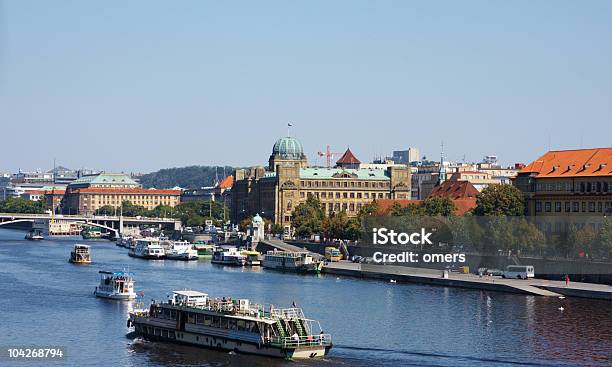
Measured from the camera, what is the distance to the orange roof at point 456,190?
17700 cm

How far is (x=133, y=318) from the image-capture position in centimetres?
7519

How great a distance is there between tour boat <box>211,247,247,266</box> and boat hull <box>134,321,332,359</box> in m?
72.3

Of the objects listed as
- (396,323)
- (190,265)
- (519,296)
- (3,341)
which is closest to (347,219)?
(190,265)

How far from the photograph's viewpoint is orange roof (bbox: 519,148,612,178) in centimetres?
12088

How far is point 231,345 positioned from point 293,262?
6780 centimetres

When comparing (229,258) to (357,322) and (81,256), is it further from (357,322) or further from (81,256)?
(357,322)

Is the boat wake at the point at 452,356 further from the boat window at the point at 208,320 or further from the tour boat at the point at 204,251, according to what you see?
the tour boat at the point at 204,251

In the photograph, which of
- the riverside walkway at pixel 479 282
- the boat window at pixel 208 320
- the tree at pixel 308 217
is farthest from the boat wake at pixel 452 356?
the tree at pixel 308 217

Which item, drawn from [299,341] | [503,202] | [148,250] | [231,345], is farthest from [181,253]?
[299,341]

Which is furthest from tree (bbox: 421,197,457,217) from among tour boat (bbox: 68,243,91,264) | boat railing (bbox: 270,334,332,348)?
boat railing (bbox: 270,334,332,348)

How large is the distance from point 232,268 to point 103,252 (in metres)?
37.7

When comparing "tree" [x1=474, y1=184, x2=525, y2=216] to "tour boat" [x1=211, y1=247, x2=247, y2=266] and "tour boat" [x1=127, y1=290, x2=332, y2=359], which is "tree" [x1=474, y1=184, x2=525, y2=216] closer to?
"tour boat" [x1=211, y1=247, x2=247, y2=266]

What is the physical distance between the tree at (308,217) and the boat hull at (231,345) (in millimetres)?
96448

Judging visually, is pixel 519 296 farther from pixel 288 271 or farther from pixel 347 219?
pixel 347 219
